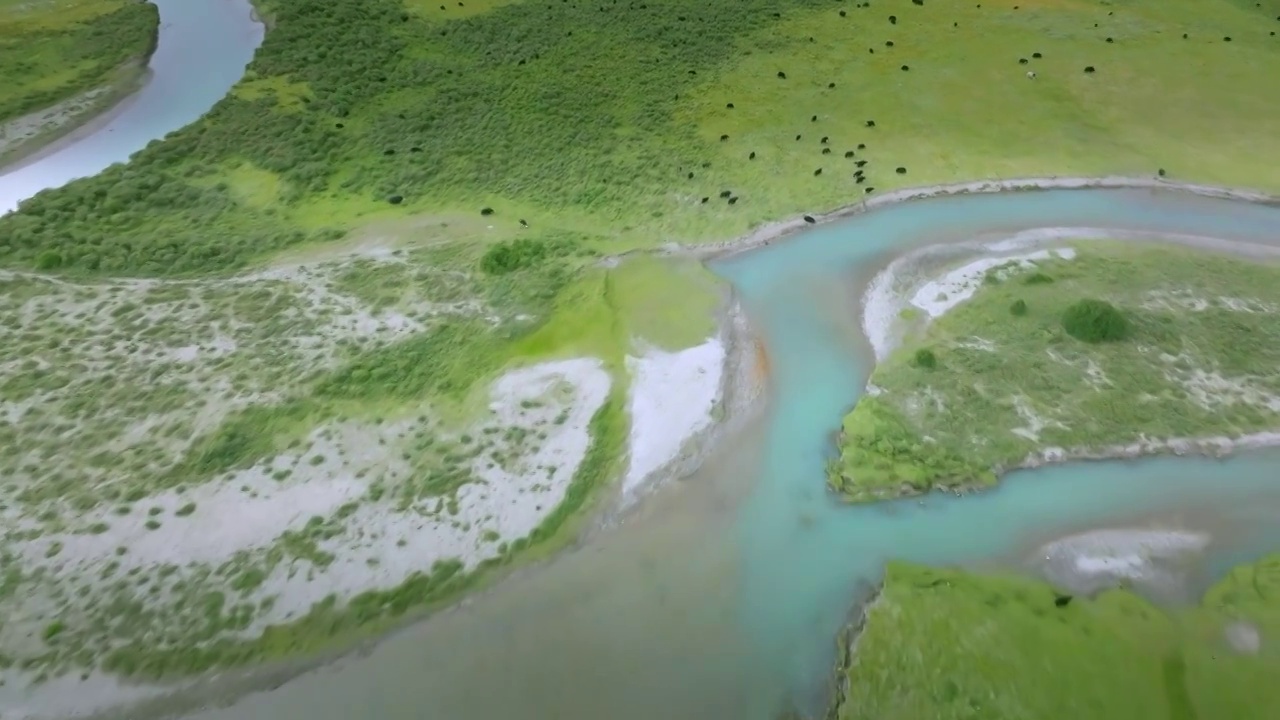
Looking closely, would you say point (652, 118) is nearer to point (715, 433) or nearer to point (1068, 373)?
point (715, 433)

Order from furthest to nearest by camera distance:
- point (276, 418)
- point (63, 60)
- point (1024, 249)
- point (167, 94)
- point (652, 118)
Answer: point (63, 60), point (167, 94), point (652, 118), point (1024, 249), point (276, 418)

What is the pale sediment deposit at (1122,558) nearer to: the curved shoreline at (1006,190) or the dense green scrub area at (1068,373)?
the dense green scrub area at (1068,373)

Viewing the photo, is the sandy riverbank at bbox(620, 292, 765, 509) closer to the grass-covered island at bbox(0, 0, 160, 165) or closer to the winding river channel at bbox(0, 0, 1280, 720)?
the winding river channel at bbox(0, 0, 1280, 720)

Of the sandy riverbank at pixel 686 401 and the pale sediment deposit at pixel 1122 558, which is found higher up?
the sandy riverbank at pixel 686 401

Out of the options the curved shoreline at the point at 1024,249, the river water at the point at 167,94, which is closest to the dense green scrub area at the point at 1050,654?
the curved shoreline at the point at 1024,249

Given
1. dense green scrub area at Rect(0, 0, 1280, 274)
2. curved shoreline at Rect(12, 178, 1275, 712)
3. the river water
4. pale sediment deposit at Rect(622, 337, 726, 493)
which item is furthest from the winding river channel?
the river water

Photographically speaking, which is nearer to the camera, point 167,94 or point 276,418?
point 276,418

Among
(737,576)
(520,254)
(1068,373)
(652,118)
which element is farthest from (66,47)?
(1068,373)
